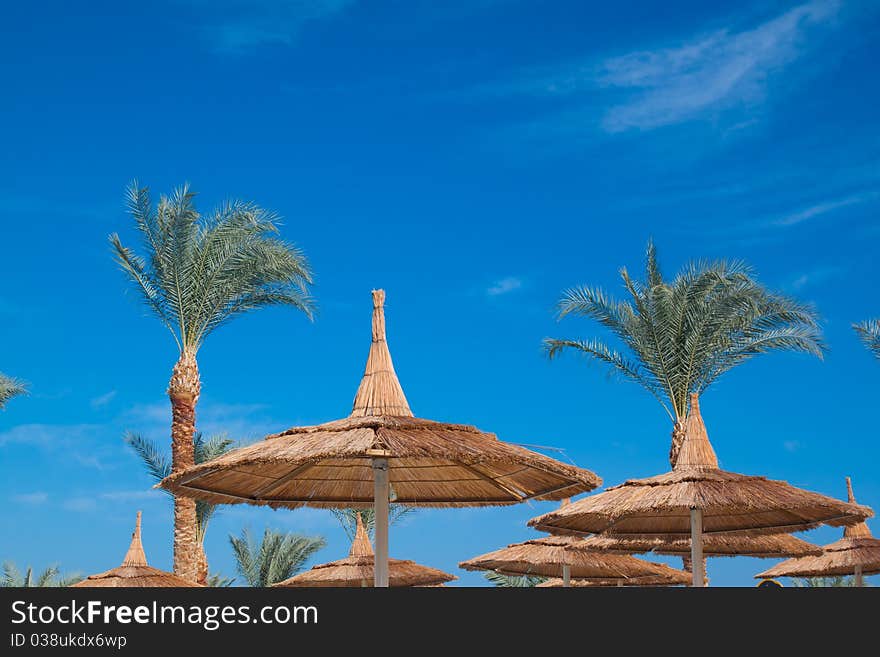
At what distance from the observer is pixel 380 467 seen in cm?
835

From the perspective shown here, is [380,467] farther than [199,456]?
No

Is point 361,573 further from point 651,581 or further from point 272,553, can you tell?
point 272,553

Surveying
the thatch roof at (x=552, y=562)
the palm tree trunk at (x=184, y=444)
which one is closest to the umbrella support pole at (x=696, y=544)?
the thatch roof at (x=552, y=562)

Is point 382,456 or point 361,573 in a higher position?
point 361,573

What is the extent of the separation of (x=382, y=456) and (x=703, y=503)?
13.9 feet

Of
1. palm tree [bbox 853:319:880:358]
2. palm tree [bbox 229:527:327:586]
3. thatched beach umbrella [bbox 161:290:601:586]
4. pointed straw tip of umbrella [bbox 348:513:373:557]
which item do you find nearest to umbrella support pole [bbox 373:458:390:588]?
thatched beach umbrella [bbox 161:290:601:586]

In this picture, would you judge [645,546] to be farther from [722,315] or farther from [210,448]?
[210,448]

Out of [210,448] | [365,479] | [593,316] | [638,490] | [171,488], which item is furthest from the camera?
[210,448]

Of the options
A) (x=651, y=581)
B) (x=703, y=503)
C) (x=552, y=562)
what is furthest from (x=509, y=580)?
(x=703, y=503)

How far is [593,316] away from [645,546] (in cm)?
772

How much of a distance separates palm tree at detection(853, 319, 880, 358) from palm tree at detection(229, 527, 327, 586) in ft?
48.2

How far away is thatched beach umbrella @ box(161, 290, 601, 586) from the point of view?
25.2ft
